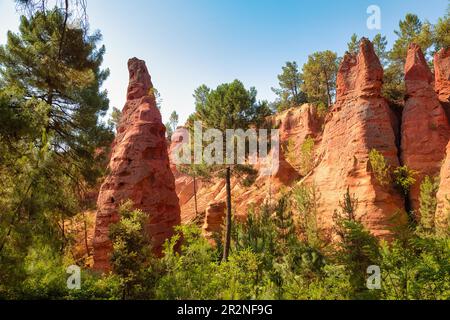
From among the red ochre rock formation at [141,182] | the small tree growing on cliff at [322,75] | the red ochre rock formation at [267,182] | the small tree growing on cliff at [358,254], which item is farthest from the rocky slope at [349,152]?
the small tree growing on cliff at [322,75]

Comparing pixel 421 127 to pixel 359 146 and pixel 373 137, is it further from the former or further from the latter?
pixel 359 146

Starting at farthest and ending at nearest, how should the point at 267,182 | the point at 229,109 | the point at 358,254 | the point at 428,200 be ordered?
the point at 267,182, the point at 229,109, the point at 428,200, the point at 358,254

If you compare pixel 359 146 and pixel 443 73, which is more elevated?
pixel 443 73

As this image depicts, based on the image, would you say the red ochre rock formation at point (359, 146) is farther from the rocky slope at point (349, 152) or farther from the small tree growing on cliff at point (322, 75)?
the small tree growing on cliff at point (322, 75)

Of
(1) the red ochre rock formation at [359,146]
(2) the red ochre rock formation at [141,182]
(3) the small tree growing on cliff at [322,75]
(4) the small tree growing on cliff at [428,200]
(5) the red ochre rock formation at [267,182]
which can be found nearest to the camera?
(4) the small tree growing on cliff at [428,200]

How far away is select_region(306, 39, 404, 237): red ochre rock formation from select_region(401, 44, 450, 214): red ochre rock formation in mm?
1173

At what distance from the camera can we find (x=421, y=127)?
2452 cm

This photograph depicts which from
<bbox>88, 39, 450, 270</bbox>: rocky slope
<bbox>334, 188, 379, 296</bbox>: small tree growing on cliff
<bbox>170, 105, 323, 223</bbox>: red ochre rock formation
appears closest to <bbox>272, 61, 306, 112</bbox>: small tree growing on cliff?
<bbox>170, 105, 323, 223</bbox>: red ochre rock formation

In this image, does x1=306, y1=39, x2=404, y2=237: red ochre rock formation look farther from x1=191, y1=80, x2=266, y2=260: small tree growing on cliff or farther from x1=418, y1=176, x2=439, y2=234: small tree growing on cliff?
x1=191, y1=80, x2=266, y2=260: small tree growing on cliff

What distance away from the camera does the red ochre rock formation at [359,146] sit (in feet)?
72.8

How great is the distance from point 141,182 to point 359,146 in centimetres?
1720

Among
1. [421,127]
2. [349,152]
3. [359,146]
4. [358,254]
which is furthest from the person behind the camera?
[349,152]

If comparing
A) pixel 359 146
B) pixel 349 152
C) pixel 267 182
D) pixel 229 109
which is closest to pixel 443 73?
pixel 359 146

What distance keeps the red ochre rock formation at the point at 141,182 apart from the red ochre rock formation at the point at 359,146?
1211 cm
